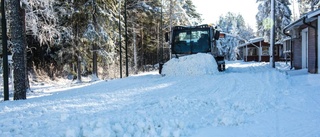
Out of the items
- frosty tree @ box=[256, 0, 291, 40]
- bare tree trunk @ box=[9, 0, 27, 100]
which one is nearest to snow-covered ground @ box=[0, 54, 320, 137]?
bare tree trunk @ box=[9, 0, 27, 100]

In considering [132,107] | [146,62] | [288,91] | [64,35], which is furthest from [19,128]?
[146,62]

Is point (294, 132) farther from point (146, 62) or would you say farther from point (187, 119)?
point (146, 62)

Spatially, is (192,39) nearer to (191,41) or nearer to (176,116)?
(191,41)

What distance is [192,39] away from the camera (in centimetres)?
1555

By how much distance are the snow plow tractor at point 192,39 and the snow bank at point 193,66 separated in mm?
1601

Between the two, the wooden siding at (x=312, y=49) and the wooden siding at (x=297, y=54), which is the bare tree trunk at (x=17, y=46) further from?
the wooden siding at (x=297, y=54)

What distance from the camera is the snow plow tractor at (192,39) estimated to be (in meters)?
15.4

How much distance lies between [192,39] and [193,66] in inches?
101

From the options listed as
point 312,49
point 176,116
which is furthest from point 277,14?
point 176,116

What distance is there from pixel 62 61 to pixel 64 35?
185cm

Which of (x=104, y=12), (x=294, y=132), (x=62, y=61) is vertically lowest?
(x=294, y=132)

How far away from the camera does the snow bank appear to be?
525 inches

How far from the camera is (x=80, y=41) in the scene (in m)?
19.2

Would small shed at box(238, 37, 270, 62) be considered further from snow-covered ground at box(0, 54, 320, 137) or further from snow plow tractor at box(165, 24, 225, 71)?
snow-covered ground at box(0, 54, 320, 137)
